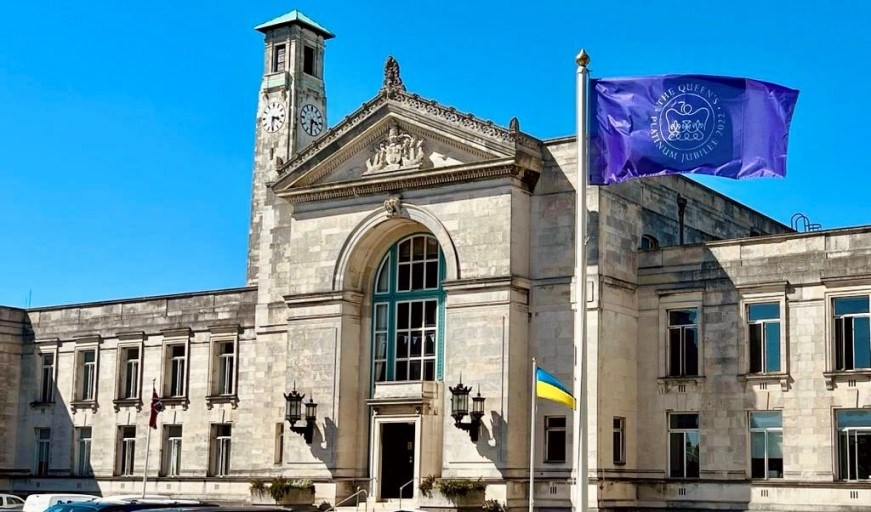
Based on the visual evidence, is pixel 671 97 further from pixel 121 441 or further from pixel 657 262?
pixel 121 441

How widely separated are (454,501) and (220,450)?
15.2 meters

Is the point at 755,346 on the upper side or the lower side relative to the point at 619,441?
upper

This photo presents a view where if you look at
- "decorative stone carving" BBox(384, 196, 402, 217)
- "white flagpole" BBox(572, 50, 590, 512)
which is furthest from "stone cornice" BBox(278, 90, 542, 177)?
"white flagpole" BBox(572, 50, 590, 512)

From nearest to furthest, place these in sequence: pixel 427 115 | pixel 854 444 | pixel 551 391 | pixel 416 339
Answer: pixel 551 391, pixel 854 444, pixel 427 115, pixel 416 339

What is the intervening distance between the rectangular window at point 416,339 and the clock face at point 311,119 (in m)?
30.9

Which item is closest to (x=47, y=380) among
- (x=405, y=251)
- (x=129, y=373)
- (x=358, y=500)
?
(x=129, y=373)

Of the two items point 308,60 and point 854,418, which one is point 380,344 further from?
point 308,60

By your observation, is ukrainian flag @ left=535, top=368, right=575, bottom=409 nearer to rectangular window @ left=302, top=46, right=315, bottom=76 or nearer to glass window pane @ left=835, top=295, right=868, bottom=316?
glass window pane @ left=835, top=295, right=868, bottom=316

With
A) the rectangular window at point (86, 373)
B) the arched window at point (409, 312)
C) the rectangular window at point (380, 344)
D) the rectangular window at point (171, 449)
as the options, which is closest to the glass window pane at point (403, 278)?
the arched window at point (409, 312)

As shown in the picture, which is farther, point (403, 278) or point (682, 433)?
point (403, 278)

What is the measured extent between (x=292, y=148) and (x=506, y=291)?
3398 centimetres

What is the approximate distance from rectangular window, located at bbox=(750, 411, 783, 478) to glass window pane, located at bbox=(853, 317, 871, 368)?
281cm

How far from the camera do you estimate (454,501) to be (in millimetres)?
39219

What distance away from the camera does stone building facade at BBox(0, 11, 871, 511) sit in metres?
39.2
